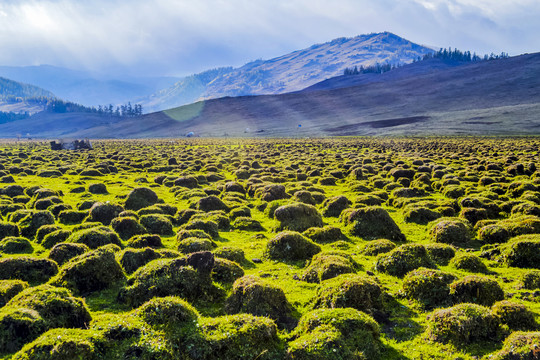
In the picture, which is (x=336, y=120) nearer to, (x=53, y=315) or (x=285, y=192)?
(x=285, y=192)

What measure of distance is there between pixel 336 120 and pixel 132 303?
19214cm

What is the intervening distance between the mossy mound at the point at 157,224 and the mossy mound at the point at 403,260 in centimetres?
1165

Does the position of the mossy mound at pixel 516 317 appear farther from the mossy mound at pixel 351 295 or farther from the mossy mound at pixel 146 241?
the mossy mound at pixel 146 241

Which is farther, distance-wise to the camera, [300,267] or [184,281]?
[300,267]

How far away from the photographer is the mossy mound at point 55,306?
8992 mm

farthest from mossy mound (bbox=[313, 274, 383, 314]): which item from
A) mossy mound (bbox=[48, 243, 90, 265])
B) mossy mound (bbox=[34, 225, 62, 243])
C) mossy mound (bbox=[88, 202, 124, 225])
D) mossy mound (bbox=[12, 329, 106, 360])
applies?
mossy mound (bbox=[34, 225, 62, 243])

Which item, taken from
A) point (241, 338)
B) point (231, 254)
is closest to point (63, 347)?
point (241, 338)

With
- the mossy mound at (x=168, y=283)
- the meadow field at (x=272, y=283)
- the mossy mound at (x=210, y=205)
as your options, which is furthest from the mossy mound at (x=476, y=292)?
the mossy mound at (x=210, y=205)

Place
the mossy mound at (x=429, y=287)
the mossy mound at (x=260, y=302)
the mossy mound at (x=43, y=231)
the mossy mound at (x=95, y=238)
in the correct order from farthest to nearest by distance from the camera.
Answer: the mossy mound at (x=43, y=231) → the mossy mound at (x=95, y=238) → the mossy mound at (x=429, y=287) → the mossy mound at (x=260, y=302)

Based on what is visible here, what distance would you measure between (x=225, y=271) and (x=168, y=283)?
8.07 feet

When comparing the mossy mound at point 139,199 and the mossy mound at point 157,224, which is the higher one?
the mossy mound at point 139,199

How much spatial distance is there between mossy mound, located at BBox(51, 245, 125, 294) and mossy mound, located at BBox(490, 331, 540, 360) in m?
12.1

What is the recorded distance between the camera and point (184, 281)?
1119 centimetres

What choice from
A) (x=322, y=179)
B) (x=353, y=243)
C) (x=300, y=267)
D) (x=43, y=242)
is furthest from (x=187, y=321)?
(x=322, y=179)
